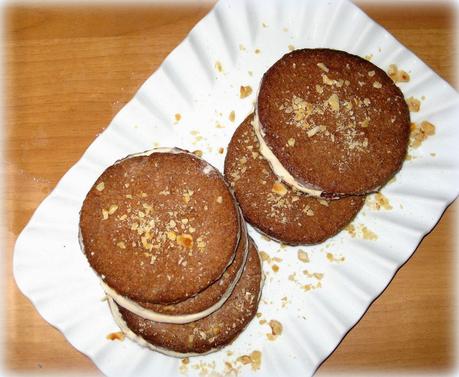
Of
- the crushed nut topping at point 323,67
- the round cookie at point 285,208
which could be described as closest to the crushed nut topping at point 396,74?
the crushed nut topping at point 323,67

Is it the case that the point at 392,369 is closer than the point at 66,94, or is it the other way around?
the point at 392,369

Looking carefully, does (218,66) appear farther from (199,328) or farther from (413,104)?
(199,328)

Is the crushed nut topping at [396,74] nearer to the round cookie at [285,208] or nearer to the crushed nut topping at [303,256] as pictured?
the round cookie at [285,208]

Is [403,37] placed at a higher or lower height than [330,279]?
higher

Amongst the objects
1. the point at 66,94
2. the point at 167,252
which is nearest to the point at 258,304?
the point at 167,252

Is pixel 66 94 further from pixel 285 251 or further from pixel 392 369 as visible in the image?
pixel 392 369
